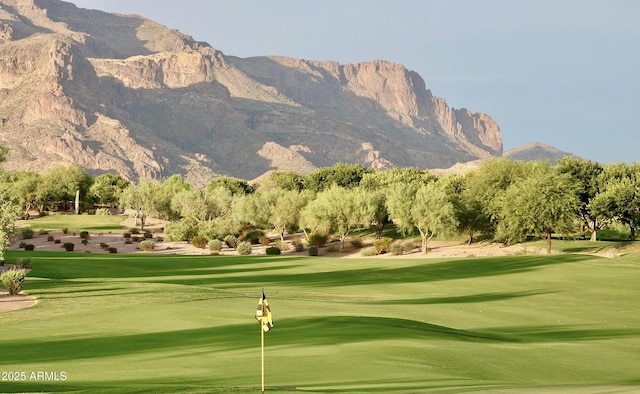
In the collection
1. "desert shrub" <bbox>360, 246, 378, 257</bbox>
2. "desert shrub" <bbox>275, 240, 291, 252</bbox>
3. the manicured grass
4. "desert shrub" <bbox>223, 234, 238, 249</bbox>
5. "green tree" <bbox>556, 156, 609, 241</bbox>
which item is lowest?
"desert shrub" <bbox>360, 246, 378, 257</bbox>

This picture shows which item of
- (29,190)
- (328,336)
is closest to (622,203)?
(328,336)

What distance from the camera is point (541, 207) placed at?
82.0 metres

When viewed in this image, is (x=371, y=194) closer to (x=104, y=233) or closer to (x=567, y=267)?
(x=104, y=233)

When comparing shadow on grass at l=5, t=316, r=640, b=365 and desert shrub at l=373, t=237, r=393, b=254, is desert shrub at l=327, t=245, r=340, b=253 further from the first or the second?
shadow on grass at l=5, t=316, r=640, b=365

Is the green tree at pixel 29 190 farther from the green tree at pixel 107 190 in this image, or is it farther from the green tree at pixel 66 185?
the green tree at pixel 107 190

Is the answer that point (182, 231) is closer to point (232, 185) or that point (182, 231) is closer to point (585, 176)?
point (585, 176)

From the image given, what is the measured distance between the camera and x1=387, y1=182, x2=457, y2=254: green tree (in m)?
90.2

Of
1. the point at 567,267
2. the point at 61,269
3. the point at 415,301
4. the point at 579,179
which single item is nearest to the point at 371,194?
the point at 579,179

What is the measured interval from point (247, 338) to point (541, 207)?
64.0m

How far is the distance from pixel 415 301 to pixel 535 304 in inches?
244

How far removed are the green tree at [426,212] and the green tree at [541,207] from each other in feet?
22.5

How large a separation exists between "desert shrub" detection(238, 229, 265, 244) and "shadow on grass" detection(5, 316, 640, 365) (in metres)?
78.1

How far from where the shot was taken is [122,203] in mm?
132250

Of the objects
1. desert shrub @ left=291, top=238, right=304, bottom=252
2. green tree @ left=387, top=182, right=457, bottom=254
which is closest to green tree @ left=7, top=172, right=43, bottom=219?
desert shrub @ left=291, top=238, right=304, bottom=252
